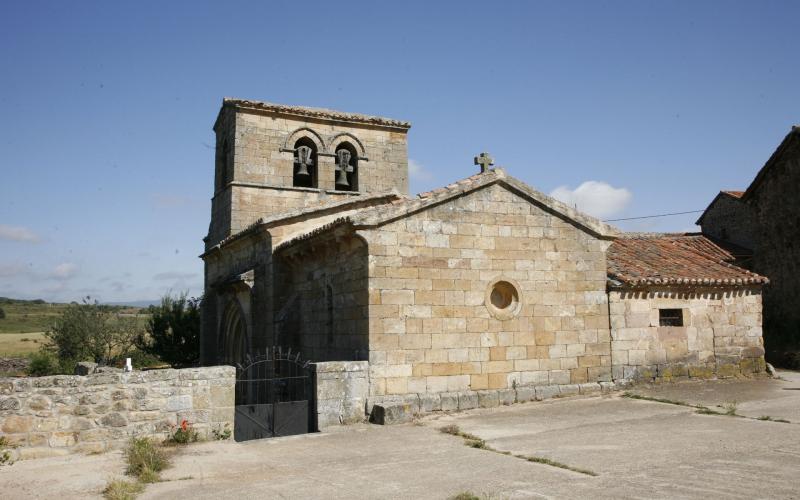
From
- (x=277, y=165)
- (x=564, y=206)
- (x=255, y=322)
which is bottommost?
(x=255, y=322)

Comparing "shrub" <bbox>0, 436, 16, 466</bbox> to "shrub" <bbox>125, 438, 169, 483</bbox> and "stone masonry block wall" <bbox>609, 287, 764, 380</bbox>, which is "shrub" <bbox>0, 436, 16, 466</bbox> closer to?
"shrub" <bbox>125, 438, 169, 483</bbox>

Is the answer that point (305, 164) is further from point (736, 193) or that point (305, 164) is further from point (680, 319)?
point (736, 193)

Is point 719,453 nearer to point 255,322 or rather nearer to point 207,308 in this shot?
point 255,322

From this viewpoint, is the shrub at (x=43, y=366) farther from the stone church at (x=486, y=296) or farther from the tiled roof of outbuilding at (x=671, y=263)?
the tiled roof of outbuilding at (x=671, y=263)

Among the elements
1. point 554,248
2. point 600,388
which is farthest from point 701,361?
point 554,248

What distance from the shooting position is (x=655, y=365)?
12492 mm

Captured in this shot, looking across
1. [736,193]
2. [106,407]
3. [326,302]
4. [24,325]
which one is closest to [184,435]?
[106,407]

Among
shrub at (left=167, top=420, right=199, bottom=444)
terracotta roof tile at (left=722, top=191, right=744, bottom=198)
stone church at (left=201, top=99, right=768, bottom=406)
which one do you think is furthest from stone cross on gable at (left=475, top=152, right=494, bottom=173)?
terracotta roof tile at (left=722, top=191, right=744, bottom=198)

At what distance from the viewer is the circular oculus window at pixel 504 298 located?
443 inches

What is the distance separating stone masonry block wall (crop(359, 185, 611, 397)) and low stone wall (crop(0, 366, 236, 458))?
8.98 ft

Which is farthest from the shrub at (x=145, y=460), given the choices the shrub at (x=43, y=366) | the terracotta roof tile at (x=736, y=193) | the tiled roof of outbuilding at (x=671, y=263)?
the shrub at (x=43, y=366)

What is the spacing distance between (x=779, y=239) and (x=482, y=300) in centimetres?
1080

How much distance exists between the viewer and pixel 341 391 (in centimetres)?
948

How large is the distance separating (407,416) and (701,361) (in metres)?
7.08
